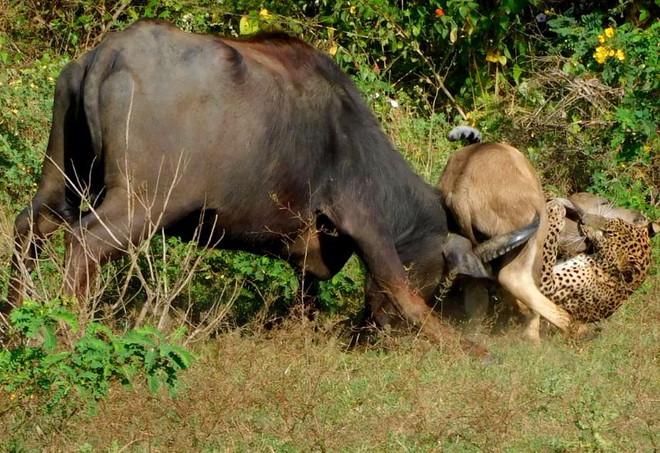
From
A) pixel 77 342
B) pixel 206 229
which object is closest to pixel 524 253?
pixel 206 229

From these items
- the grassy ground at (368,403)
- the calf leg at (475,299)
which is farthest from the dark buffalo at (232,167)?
the grassy ground at (368,403)

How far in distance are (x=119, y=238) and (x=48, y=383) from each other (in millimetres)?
1656

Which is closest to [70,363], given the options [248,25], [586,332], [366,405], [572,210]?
[366,405]

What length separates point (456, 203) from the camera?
31.4 feet

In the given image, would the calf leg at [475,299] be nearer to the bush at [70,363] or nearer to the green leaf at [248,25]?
the bush at [70,363]

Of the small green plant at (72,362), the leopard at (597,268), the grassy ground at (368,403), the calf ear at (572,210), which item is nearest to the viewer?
the small green plant at (72,362)

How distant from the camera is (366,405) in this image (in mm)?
7336

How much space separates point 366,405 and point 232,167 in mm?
1828

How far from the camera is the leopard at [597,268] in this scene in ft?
31.8

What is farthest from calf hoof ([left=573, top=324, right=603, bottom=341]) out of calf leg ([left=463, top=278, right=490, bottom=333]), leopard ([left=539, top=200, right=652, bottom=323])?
calf leg ([left=463, top=278, right=490, bottom=333])

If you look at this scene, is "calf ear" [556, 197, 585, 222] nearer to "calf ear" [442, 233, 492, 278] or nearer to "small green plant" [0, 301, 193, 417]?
"calf ear" [442, 233, 492, 278]

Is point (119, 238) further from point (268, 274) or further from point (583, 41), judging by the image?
point (583, 41)

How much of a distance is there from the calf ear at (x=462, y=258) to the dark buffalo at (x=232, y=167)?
0.01m

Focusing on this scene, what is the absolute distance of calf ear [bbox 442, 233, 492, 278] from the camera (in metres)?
9.24
